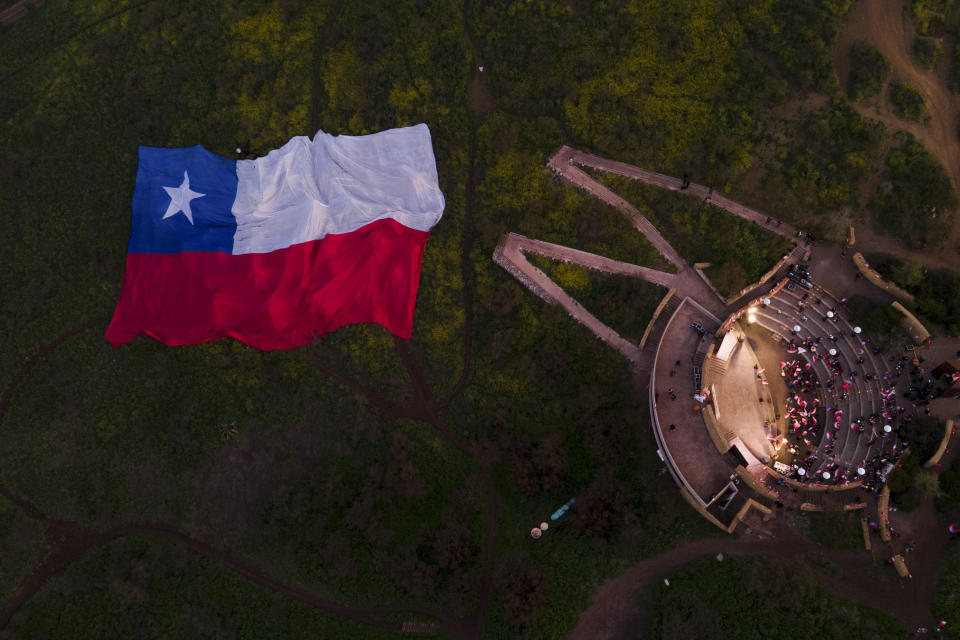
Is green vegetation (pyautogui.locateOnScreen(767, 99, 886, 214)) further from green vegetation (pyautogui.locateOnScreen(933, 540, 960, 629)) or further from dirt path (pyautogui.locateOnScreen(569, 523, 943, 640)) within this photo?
green vegetation (pyautogui.locateOnScreen(933, 540, 960, 629))

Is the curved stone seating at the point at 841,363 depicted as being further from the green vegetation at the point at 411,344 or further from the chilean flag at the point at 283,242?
the chilean flag at the point at 283,242

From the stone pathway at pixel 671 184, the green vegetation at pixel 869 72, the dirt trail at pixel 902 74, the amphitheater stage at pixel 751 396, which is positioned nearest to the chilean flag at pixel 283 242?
the stone pathway at pixel 671 184

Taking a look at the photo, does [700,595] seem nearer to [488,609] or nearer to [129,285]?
[488,609]

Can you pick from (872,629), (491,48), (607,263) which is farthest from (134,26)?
(872,629)

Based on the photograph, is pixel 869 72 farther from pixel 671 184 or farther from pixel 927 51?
pixel 671 184

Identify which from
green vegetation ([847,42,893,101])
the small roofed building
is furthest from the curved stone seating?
green vegetation ([847,42,893,101])

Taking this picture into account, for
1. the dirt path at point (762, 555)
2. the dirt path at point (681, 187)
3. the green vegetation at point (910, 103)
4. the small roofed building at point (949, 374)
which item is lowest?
the dirt path at point (762, 555)
